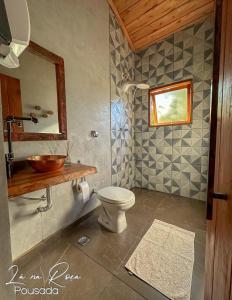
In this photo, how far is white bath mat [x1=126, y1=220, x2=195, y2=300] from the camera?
42.3 inches

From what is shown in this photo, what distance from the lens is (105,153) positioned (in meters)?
2.26

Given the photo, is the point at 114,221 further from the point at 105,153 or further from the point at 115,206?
the point at 105,153

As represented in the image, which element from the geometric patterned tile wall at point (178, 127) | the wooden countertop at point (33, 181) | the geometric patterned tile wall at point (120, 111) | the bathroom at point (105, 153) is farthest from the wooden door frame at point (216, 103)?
the geometric patterned tile wall at point (178, 127)

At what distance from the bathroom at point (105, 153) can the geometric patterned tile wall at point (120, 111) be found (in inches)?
1.1

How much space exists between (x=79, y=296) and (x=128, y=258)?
488 mm

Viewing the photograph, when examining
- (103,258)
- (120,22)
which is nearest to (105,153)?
(103,258)

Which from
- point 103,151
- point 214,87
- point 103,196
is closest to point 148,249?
point 103,196

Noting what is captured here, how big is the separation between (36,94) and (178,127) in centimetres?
219

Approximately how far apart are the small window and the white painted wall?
1006 mm

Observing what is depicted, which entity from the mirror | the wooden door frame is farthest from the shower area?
the wooden door frame

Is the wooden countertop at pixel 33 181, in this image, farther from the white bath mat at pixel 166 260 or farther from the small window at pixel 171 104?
the small window at pixel 171 104

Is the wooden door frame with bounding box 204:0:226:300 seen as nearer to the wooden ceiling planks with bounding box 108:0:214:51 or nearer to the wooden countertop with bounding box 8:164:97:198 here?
the wooden countertop with bounding box 8:164:97:198

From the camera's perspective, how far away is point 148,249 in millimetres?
1432

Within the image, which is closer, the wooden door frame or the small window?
the wooden door frame
